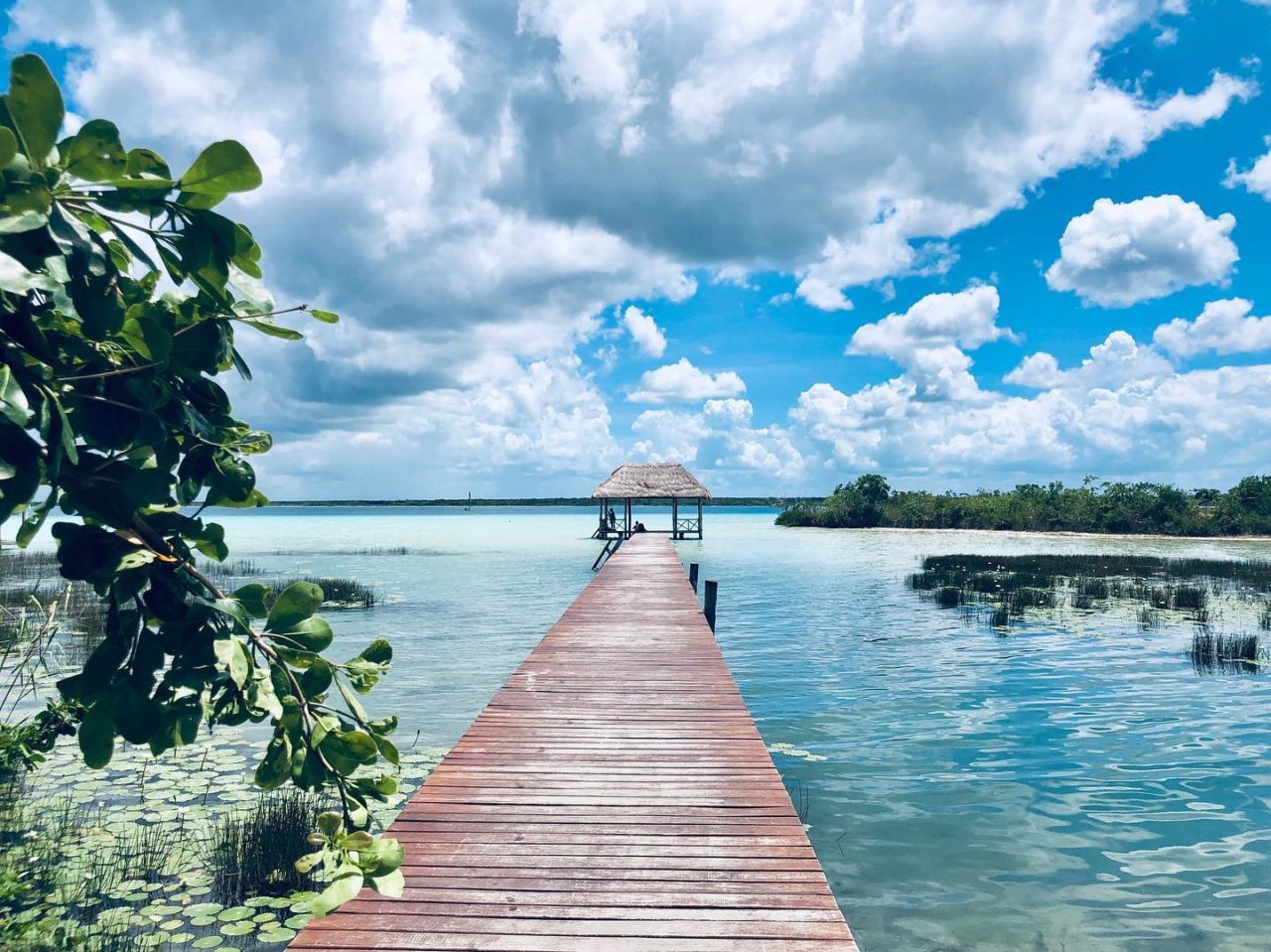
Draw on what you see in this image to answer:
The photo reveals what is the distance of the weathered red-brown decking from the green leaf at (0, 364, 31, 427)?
2.64m

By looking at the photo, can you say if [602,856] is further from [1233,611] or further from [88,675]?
[1233,611]

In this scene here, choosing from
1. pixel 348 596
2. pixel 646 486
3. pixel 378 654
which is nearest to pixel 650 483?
pixel 646 486

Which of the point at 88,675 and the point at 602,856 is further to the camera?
the point at 602,856

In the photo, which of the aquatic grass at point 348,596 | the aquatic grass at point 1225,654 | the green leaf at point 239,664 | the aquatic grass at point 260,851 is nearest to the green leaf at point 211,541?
the green leaf at point 239,664

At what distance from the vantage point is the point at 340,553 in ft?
118

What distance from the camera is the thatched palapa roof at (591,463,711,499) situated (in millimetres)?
36031

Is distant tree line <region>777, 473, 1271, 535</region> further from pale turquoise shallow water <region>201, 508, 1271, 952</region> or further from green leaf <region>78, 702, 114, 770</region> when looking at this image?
green leaf <region>78, 702, 114, 770</region>

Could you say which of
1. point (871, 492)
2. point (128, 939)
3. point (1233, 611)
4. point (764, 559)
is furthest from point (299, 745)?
point (871, 492)

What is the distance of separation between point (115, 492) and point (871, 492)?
57.6 meters

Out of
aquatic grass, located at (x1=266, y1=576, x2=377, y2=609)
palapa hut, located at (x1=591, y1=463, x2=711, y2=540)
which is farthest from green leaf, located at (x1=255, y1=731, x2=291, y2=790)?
palapa hut, located at (x1=591, y1=463, x2=711, y2=540)

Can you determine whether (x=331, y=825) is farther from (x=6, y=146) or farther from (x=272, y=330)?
(x=6, y=146)

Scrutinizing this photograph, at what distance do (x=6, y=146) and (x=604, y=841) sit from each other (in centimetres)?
351

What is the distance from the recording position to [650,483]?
1452 inches

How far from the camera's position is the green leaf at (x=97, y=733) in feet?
3.39
